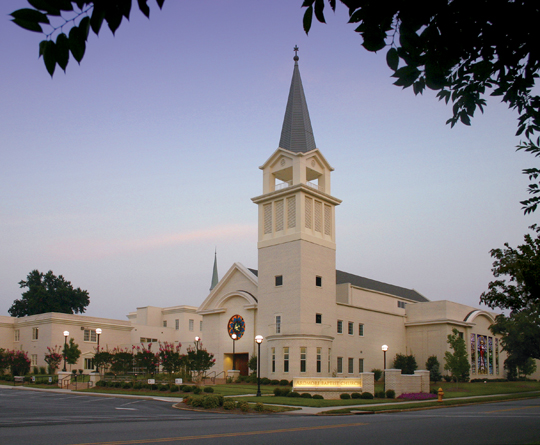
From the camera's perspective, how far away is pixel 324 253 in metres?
47.8

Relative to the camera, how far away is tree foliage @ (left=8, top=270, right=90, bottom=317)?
85562 mm

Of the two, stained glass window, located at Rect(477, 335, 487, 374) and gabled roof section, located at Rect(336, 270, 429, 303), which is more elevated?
gabled roof section, located at Rect(336, 270, 429, 303)

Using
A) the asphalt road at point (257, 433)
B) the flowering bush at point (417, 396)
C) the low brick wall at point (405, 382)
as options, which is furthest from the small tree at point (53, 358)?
the asphalt road at point (257, 433)

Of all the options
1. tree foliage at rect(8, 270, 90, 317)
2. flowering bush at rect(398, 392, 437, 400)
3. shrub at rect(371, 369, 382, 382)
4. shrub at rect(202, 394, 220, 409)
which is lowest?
shrub at rect(371, 369, 382, 382)

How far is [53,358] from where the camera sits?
5856cm

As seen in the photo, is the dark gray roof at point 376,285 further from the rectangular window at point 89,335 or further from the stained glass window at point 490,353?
the rectangular window at point 89,335

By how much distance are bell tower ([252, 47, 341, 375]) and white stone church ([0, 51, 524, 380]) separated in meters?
0.09

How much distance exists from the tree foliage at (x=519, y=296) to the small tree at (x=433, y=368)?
23.3 feet

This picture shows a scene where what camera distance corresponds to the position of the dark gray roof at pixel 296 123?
161ft

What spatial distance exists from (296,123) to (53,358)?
35759 millimetres

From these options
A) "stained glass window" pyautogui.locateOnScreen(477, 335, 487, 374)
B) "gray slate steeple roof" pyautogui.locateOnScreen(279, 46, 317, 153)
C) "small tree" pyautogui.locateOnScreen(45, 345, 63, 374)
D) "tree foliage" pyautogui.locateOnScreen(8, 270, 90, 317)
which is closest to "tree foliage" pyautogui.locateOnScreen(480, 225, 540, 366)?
"stained glass window" pyautogui.locateOnScreen(477, 335, 487, 374)

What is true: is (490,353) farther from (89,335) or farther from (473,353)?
(89,335)

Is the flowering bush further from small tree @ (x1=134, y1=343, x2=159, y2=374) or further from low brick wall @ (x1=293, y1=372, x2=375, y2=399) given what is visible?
small tree @ (x1=134, y1=343, x2=159, y2=374)

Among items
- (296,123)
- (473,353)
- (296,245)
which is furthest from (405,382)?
(296,123)
